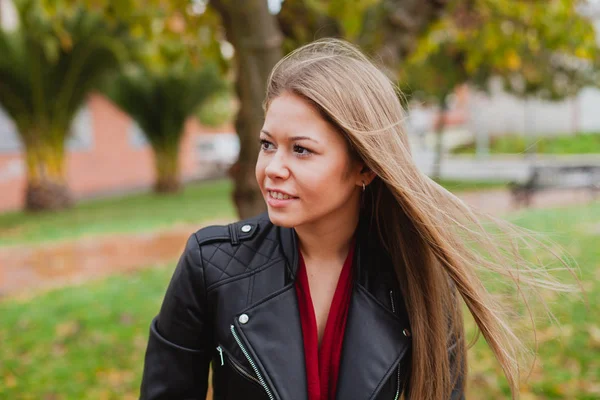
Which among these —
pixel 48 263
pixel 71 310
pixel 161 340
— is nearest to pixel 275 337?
pixel 161 340

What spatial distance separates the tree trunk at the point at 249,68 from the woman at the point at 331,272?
3.95 ft

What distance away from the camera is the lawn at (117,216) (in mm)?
10766

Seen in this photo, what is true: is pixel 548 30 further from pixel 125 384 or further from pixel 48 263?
pixel 48 263

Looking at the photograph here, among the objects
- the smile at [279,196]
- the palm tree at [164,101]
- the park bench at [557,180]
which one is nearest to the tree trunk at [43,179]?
the palm tree at [164,101]

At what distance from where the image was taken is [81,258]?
A: 845 cm

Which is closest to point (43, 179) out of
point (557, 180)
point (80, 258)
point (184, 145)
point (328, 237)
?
point (80, 258)

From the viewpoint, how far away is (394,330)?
1.68 m

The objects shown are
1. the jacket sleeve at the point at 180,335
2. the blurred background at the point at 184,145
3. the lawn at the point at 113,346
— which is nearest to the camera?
the jacket sleeve at the point at 180,335

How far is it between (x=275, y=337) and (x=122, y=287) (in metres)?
5.29

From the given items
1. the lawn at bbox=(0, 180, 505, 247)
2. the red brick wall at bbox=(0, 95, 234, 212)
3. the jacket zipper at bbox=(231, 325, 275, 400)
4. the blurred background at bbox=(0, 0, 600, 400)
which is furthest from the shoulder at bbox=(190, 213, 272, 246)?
the red brick wall at bbox=(0, 95, 234, 212)

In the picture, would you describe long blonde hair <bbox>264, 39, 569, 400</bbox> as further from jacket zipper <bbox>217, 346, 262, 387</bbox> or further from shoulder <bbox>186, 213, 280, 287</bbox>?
jacket zipper <bbox>217, 346, 262, 387</bbox>

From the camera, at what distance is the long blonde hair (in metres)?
1.53

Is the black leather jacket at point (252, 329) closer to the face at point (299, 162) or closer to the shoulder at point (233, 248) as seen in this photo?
the shoulder at point (233, 248)

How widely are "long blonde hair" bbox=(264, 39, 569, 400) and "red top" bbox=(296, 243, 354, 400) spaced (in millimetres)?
209
